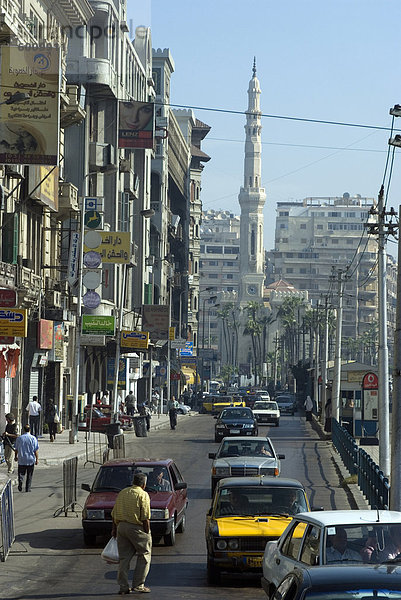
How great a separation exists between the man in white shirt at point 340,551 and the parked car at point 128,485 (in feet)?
27.5

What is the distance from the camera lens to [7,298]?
125 ft

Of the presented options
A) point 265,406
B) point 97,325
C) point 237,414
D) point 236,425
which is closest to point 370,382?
point 236,425

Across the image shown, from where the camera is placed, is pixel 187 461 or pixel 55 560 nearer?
pixel 55 560

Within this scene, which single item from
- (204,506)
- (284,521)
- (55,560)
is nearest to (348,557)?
(284,521)

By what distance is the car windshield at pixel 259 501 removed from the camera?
1661 cm

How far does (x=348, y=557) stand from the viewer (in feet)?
34.3

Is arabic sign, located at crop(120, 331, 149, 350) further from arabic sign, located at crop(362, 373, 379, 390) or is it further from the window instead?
the window

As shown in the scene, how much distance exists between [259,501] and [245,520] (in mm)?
579

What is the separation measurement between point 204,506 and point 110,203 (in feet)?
180

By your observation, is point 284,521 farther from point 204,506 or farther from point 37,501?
point 37,501

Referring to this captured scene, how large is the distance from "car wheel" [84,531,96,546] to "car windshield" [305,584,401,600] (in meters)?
11.8

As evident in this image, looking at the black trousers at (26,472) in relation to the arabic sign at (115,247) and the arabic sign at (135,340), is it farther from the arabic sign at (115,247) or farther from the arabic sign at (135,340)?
the arabic sign at (135,340)

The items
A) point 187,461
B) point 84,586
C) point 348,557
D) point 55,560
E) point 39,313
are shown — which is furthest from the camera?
point 39,313

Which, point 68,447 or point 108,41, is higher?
point 108,41
